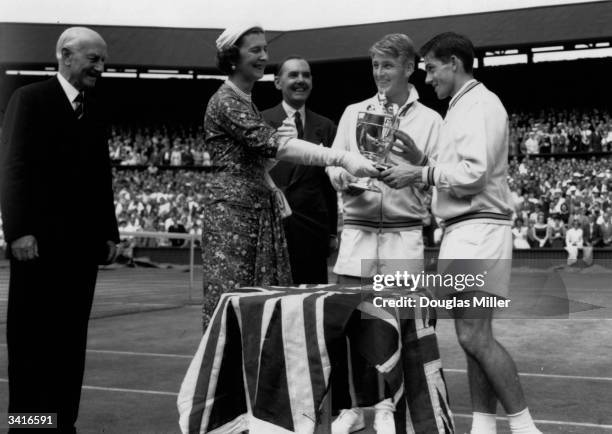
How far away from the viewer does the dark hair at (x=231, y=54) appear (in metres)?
4.21

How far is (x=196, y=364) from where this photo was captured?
371 cm

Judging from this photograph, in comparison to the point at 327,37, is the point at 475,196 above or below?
below

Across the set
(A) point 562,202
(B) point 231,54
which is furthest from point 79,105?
(A) point 562,202

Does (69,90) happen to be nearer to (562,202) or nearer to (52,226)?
(52,226)

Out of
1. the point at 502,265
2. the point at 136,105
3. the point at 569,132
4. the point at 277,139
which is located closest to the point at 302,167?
the point at 277,139

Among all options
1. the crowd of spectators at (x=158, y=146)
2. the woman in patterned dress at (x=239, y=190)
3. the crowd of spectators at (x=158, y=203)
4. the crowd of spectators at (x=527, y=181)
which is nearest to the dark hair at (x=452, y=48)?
the woman in patterned dress at (x=239, y=190)

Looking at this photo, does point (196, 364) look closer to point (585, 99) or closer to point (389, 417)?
point (389, 417)

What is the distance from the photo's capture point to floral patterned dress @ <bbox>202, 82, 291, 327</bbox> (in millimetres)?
4145

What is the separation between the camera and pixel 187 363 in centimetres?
718

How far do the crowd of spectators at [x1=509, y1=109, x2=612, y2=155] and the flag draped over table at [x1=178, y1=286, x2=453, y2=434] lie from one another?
24.4m

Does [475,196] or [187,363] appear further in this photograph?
[187,363]

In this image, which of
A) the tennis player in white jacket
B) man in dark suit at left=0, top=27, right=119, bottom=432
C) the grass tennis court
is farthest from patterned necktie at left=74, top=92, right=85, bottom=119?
the grass tennis court

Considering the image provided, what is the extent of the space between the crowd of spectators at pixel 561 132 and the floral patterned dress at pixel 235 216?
24.1 m

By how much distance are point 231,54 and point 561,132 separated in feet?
82.6
